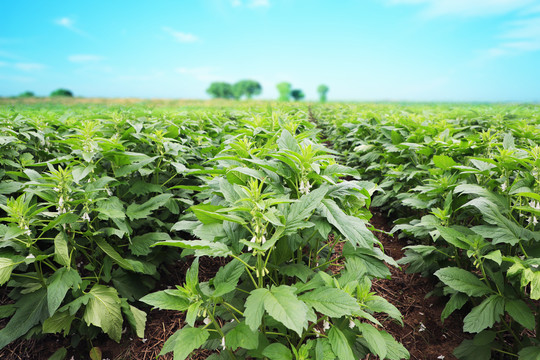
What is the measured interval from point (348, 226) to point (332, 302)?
1.38ft

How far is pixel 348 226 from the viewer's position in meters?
1.77

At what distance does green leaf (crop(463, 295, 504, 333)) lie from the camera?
2.15 metres

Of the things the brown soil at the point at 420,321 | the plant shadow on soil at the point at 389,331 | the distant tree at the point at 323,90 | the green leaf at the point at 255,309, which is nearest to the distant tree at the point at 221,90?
the distant tree at the point at 323,90

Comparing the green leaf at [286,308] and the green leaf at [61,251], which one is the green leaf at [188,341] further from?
the green leaf at [61,251]

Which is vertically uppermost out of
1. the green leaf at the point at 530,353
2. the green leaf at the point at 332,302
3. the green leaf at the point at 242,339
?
the green leaf at the point at 332,302

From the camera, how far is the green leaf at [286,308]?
1316 mm

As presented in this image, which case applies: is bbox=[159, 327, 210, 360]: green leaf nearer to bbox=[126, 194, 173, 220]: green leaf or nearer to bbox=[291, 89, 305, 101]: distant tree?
bbox=[126, 194, 173, 220]: green leaf

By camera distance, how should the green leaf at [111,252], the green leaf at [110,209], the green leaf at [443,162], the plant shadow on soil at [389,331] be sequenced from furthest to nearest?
the green leaf at [443,162] → the plant shadow on soil at [389,331] → the green leaf at [111,252] → the green leaf at [110,209]

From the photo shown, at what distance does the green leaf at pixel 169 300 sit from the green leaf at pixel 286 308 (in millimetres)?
473

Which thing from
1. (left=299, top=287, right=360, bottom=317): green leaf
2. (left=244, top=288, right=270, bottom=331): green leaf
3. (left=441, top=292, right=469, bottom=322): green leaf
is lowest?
(left=441, top=292, right=469, bottom=322): green leaf

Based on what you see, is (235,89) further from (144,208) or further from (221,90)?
(144,208)

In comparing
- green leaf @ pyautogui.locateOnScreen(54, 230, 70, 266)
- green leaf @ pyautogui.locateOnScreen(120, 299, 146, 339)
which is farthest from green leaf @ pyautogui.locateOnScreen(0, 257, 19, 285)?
green leaf @ pyautogui.locateOnScreen(120, 299, 146, 339)

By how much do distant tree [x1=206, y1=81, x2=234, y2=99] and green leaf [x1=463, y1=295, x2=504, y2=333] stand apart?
90.6 metres

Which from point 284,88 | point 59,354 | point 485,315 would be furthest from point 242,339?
point 284,88
